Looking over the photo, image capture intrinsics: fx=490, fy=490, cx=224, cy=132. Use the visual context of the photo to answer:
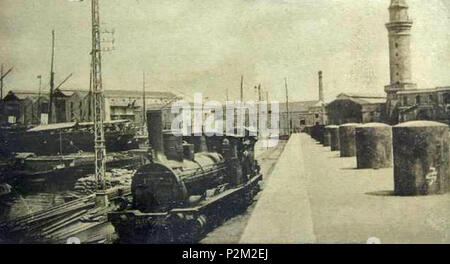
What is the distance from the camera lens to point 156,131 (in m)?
6.09

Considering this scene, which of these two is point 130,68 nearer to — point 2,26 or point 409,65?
point 2,26

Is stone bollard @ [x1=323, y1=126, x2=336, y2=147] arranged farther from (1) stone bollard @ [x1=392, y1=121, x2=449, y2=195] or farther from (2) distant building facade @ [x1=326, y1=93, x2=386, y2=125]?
(1) stone bollard @ [x1=392, y1=121, x2=449, y2=195]

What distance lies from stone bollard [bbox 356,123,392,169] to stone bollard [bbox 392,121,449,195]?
1600 mm

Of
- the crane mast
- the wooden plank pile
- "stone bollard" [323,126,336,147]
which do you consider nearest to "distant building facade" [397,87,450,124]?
"stone bollard" [323,126,336,147]

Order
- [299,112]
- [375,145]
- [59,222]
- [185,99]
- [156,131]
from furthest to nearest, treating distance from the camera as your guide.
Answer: [299,112] → [375,145] → [185,99] → [59,222] → [156,131]

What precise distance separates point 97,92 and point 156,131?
97 cm

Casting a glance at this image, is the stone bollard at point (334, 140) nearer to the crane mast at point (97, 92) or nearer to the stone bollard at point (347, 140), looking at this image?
the stone bollard at point (347, 140)

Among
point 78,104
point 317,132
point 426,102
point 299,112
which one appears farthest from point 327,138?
point 78,104

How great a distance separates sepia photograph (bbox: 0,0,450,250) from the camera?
5980 mm

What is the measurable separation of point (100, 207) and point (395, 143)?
12.6 ft

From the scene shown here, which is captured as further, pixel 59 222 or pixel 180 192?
pixel 59 222

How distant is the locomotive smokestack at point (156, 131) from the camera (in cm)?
607

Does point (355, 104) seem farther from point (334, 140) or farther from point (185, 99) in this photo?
point (185, 99)
